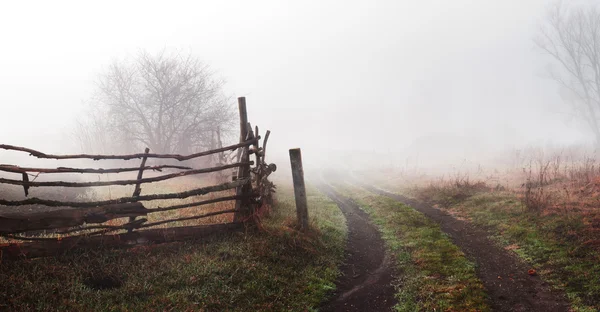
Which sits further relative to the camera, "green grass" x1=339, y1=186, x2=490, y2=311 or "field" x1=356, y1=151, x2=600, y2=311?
"field" x1=356, y1=151, x2=600, y2=311

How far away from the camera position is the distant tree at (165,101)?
2425cm

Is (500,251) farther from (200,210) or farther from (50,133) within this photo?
(50,133)

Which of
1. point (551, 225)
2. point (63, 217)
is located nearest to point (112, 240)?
point (63, 217)

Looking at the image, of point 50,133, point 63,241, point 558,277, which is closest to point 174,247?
point 63,241

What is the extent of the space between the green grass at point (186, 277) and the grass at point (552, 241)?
443 centimetres

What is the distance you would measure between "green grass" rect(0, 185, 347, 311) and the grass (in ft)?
14.5

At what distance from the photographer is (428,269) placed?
6.84 meters

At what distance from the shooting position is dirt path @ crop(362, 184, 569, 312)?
5237 millimetres

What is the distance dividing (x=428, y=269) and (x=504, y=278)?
1443mm

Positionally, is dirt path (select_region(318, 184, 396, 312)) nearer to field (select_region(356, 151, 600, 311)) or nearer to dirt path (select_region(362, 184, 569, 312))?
dirt path (select_region(362, 184, 569, 312))

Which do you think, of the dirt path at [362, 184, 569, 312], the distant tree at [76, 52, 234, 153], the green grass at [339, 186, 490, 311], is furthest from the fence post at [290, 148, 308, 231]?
the distant tree at [76, 52, 234, 153]

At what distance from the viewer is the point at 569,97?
1547 inches

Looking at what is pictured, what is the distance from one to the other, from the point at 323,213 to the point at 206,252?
6526 millimetres

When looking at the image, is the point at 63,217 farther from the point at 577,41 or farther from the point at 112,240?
the point at 577,41
